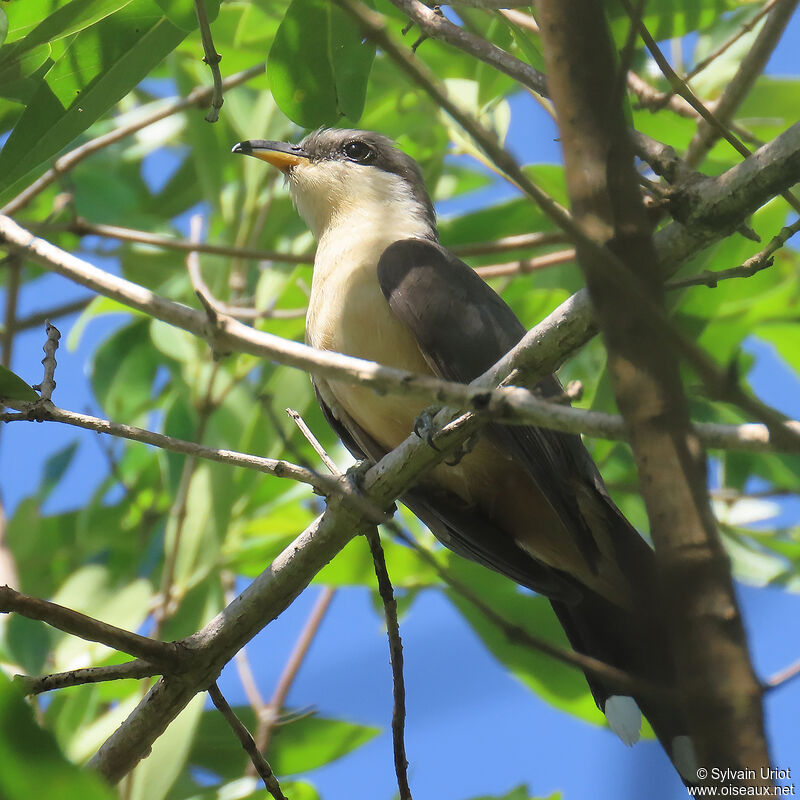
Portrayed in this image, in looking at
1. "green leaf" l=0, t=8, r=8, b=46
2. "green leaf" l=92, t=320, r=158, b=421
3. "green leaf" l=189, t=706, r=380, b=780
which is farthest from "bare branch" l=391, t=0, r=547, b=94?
"green leaf" l=92, t=320, r=158, b=421

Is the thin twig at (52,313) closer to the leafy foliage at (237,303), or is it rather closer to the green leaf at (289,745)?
the leafy foliage at (237,303)

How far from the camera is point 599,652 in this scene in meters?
3.62

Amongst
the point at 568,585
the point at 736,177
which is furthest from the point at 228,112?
the point at 736,177

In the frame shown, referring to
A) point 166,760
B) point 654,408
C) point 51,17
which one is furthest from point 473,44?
point 166,760

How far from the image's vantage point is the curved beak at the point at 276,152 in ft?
14.8

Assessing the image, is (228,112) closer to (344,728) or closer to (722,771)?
(344,728)

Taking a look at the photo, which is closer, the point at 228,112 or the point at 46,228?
the point at 46,228

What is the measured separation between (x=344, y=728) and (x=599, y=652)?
101cm

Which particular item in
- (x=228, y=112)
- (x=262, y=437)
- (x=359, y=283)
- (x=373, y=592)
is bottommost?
(x=373, y=592)

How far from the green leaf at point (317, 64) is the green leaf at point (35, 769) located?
2.18 m

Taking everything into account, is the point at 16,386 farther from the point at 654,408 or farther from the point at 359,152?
the point at 359,152

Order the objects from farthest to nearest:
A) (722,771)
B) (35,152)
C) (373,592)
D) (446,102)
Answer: (373,592) < (35,152) < (446,102) < (722,771)

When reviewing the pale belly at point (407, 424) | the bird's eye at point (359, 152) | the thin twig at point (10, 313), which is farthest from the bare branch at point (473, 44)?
Answer: the thin twig at point (10, 313)

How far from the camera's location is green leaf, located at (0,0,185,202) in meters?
2.68
